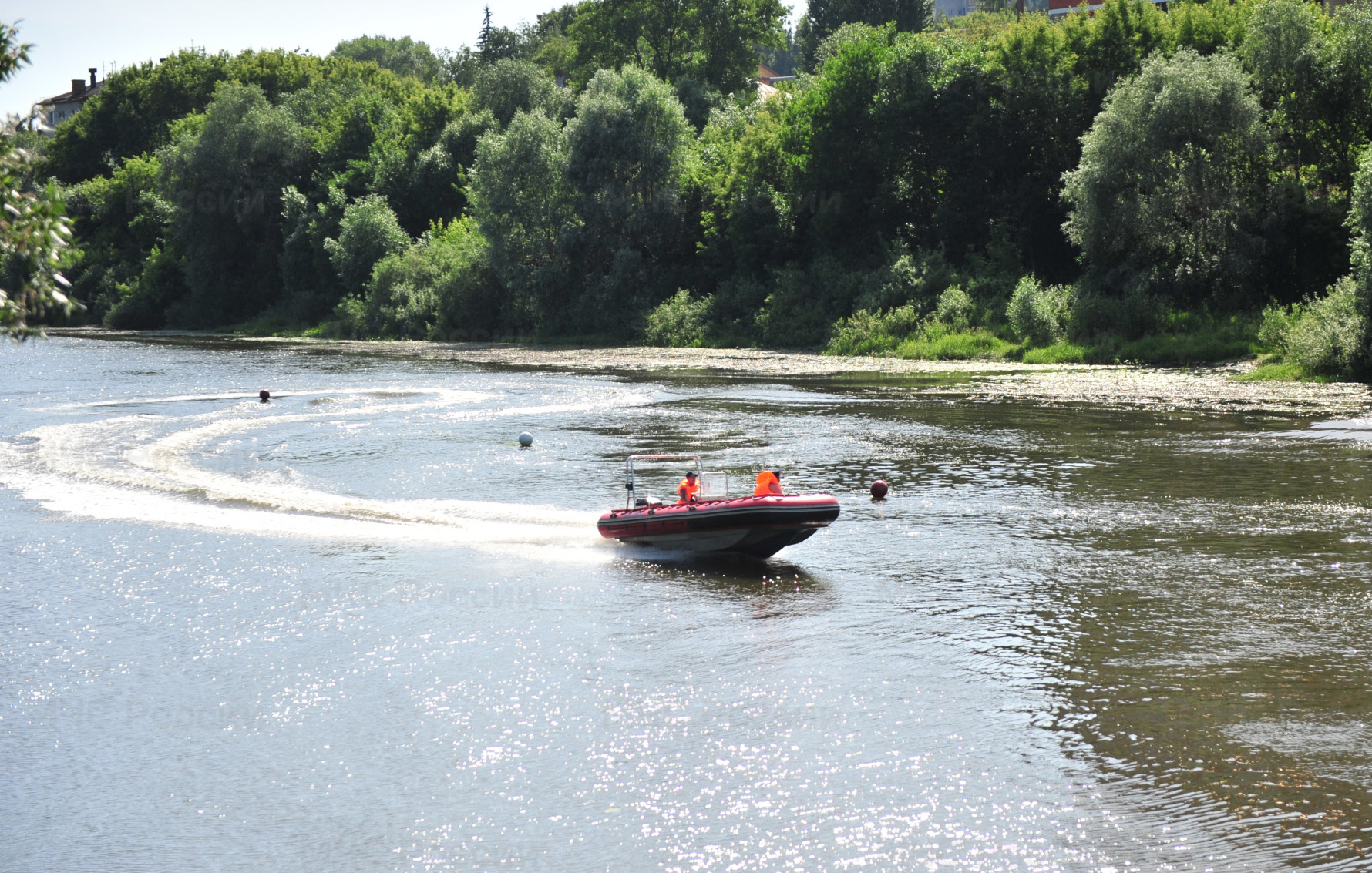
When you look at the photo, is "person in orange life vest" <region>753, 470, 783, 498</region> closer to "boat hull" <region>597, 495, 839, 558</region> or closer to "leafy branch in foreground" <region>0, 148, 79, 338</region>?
"boat hull" <region>597, 495, 839, 558</region>

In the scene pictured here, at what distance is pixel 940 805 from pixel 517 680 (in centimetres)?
518

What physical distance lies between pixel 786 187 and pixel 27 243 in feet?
185

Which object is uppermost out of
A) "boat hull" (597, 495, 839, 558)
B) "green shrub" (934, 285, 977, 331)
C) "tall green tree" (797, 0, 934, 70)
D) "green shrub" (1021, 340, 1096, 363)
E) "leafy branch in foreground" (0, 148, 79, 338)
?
"tall green tree" (797, 0, 934, 70)

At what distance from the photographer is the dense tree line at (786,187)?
Answer: 147ft

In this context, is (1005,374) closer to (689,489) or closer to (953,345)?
(953,345)

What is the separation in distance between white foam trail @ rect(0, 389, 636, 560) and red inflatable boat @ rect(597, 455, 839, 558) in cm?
74

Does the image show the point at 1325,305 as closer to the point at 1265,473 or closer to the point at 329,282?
the point at 1265,473

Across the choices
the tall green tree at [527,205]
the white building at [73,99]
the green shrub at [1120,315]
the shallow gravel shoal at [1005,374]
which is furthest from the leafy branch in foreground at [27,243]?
the white building at [73,99]

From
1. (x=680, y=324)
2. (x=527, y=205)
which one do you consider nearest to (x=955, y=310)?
(x=680, y=324)

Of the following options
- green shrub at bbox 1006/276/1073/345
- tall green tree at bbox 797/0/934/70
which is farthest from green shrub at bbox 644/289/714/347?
tall green tree at bbox 797/0/934/70

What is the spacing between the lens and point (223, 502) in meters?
24.2

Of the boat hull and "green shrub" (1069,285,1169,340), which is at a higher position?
"green shrub" (1069,285,1169,340)

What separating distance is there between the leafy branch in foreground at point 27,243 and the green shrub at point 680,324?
176 feet

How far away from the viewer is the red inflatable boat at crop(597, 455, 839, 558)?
18734mm
